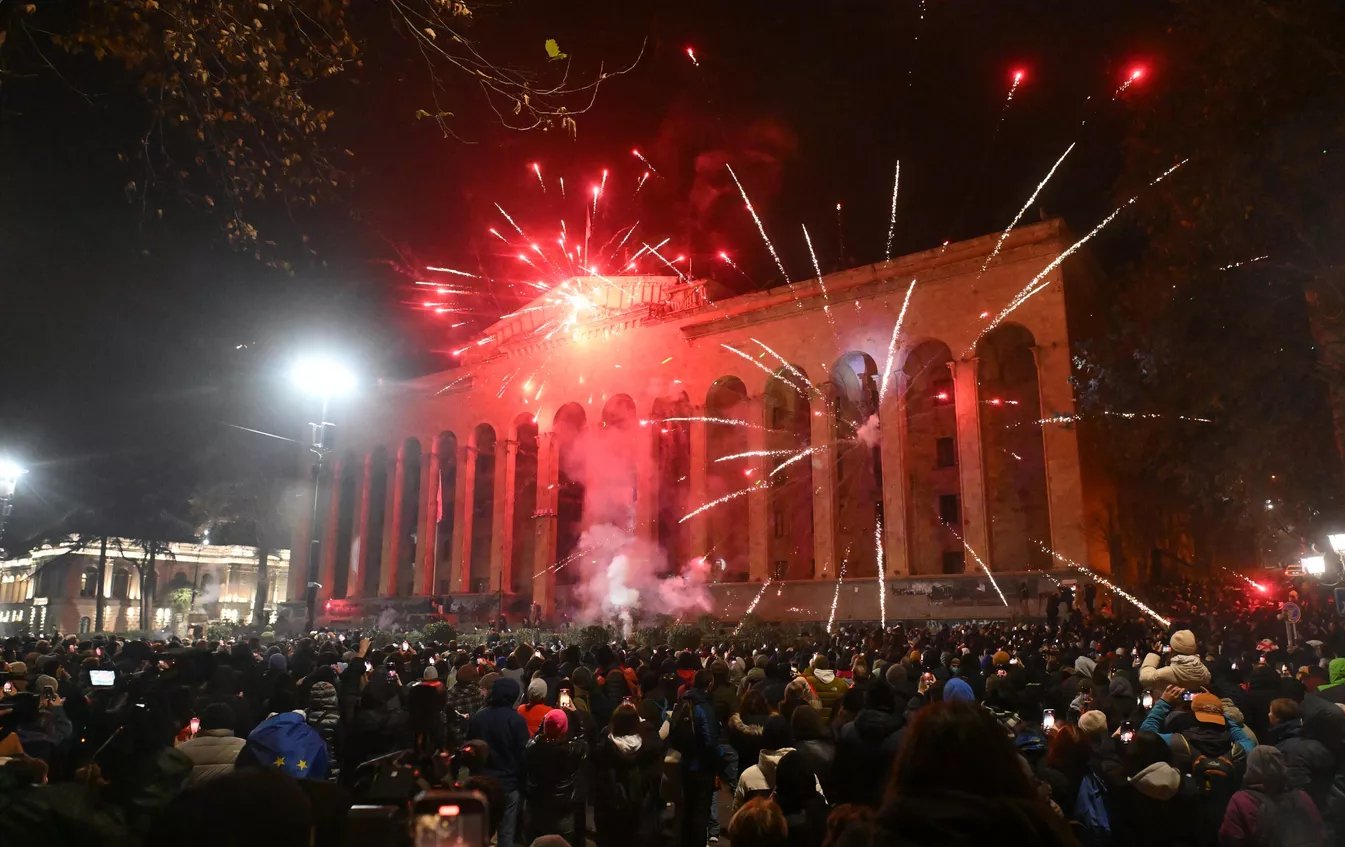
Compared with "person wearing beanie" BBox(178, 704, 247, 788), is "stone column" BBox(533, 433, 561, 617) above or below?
above

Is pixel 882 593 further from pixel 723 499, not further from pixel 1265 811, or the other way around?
pixel 1265 811

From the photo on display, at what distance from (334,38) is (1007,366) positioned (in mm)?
28382

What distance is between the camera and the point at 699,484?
3525cm

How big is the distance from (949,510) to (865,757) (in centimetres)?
2887

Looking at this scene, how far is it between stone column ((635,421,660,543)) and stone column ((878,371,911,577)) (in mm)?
9824

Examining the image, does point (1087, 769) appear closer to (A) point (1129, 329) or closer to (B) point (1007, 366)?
(A) point (1129, 329)

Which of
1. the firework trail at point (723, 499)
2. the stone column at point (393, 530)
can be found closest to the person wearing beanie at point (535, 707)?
the firework trail at point (723, 499)

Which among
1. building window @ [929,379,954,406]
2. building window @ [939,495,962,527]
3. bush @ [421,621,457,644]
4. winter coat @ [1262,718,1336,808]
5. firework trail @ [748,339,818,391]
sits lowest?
bush @ [421,621,457,644]

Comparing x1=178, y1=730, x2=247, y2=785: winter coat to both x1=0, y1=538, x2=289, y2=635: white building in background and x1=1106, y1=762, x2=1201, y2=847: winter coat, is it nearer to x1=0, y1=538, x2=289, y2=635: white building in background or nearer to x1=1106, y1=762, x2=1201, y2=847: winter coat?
x1=1106, y1=762, x2=1201, y2=847: winter coat

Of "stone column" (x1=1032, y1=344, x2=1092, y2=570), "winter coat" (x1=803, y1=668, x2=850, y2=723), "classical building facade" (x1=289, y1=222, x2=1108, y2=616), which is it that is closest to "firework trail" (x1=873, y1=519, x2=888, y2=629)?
"classical building facade" (x1=289, y1=222, x2=1108, y2=616)

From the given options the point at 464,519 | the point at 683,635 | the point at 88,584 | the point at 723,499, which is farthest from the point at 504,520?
the point at 88,584

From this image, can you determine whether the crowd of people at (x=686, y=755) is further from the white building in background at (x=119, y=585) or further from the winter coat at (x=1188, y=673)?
the white building in background at (x=119, y=585)

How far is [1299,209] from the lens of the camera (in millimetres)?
15578

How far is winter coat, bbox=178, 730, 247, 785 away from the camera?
509 centimetres
